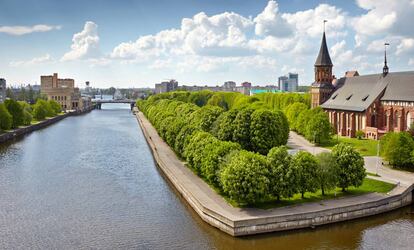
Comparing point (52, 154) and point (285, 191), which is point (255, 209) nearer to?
→ point (285, 191)

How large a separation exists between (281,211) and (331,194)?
25.0 ft

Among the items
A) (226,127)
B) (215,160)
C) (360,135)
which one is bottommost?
(360,135)

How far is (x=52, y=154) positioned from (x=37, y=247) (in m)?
43.0

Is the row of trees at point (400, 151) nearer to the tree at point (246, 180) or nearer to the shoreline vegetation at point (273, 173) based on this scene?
the shoreline vegetation at point (273, 173)

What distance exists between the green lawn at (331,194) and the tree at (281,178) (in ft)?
2.71

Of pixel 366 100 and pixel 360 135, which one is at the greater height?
pixel 366 100

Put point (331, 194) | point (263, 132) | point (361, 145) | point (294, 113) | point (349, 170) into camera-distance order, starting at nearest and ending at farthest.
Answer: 1. point (349, 170)
2. point (331, 194)
3. point (263, 132)
4. point (361, 145)
5. point (294, 113)

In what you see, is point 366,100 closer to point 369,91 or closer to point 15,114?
point 369,91

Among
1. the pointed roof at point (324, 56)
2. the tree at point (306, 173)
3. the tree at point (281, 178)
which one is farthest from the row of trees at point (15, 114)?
the tree at point (306, 173)

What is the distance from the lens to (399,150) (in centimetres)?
5203

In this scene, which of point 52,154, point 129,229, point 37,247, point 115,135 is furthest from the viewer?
point 115,135

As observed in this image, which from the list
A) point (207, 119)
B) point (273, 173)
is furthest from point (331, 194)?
point (207, 119)

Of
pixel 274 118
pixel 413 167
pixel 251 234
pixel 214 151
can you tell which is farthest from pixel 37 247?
pixel 413 167

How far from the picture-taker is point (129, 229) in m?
35.6
